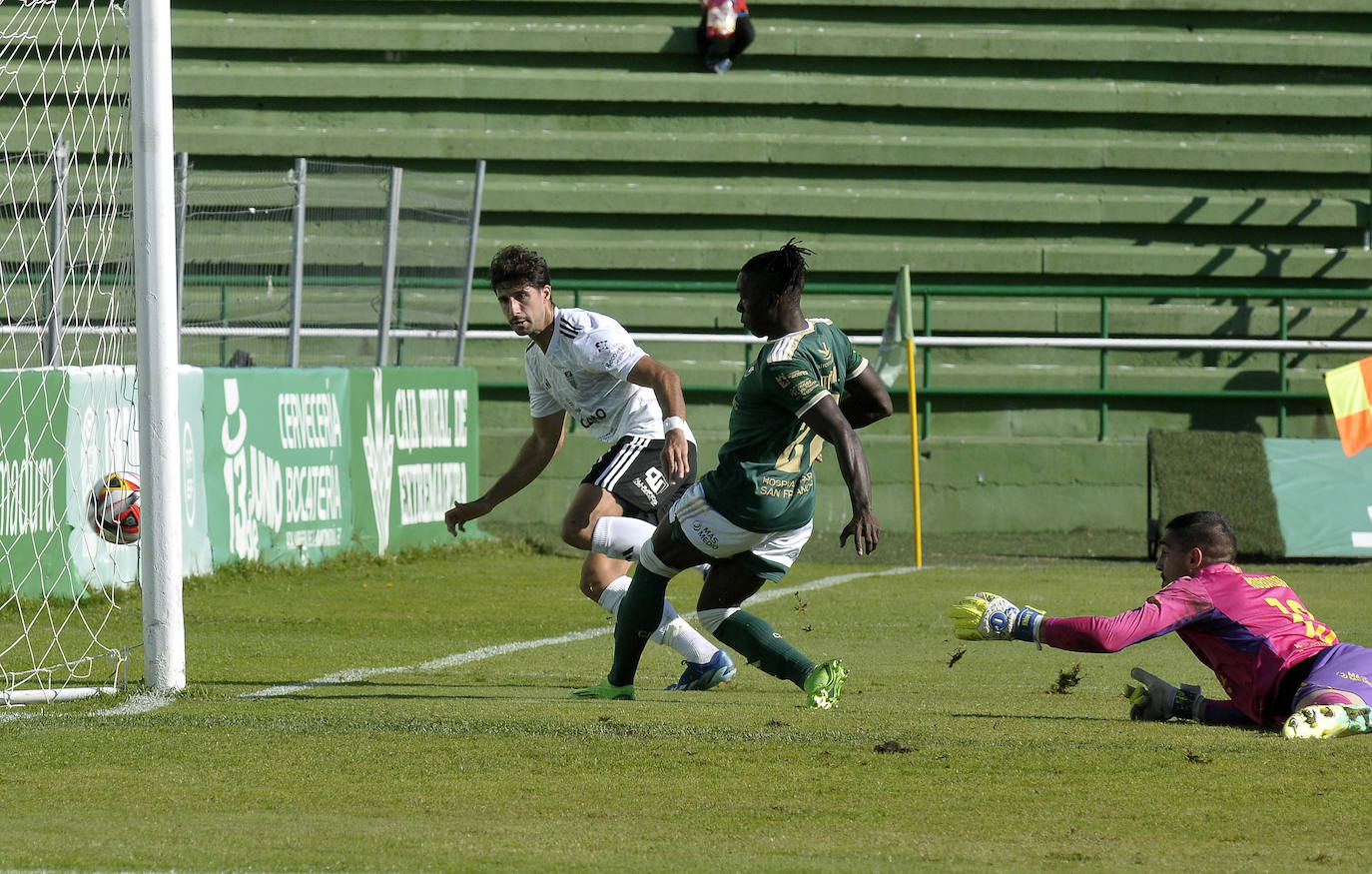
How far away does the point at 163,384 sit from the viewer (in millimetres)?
6188

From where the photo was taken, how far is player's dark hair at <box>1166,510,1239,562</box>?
5.68 meters

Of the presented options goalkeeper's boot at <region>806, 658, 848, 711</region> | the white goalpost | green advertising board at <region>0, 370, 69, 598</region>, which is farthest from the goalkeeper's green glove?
green advertising board at <region>0, 370, 69, 598</region>

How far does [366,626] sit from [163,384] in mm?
2977

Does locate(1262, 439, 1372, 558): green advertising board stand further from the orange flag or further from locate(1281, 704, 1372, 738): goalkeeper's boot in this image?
locate(1281, 704, 1372, 738): goalkeeper's boot

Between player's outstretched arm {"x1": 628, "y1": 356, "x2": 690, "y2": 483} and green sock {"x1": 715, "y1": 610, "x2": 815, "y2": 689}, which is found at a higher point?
player's outstretched arm {"x1": 628, "y1": 356, "x2": 690, "y2": 483}

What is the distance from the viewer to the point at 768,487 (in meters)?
5.75

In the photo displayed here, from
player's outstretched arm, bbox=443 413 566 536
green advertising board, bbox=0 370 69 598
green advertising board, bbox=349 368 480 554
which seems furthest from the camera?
green advertising board, bbox=349 368 480 554

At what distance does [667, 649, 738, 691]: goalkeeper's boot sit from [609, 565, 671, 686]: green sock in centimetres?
45

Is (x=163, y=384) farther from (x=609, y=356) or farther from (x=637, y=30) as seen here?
(x=637, y=30)

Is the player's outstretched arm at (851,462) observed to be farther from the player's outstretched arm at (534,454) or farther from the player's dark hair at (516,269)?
the player's outstretched arm at (534,454)

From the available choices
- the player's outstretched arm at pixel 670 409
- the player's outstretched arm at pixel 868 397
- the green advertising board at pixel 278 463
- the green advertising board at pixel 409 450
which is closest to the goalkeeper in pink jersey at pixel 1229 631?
the player's outstretched arm at pixel 868 397

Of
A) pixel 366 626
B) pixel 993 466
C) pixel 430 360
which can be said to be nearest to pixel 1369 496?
pixel 993 466

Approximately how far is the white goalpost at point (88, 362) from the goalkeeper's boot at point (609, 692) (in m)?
1.42

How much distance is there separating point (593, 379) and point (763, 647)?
157cm
